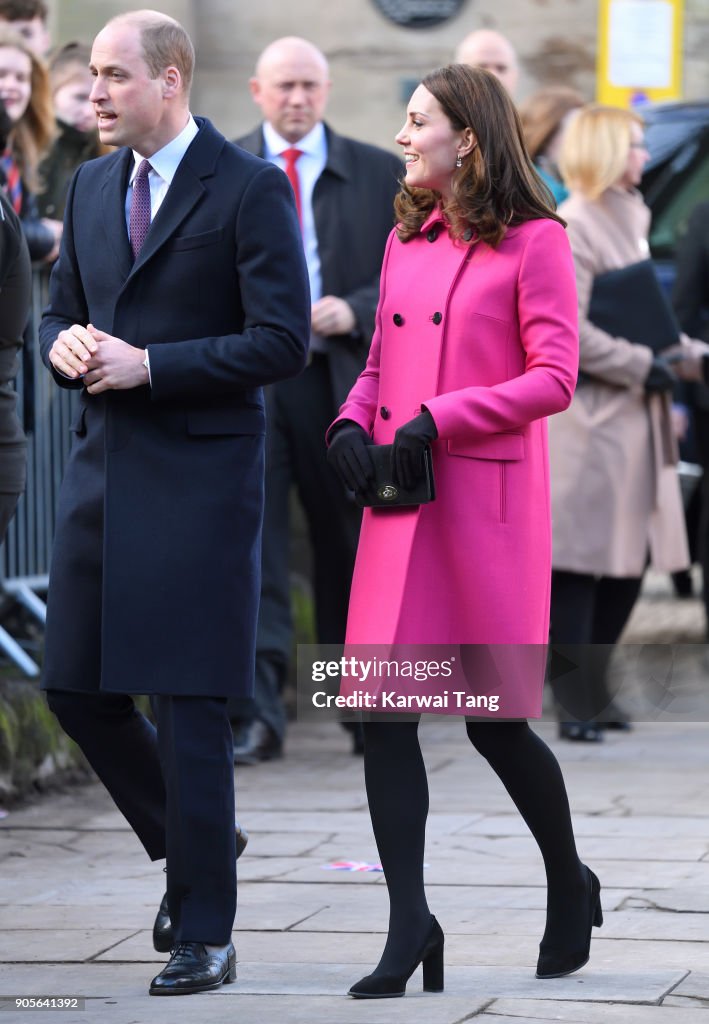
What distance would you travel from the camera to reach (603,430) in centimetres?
786

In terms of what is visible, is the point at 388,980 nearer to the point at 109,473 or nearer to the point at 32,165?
the point at 109,473

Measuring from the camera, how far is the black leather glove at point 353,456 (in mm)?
4243

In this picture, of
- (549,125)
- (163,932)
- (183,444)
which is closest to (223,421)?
(183,444)

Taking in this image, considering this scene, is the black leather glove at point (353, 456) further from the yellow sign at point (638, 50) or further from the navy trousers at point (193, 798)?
the yellow sign at point (638, 50)

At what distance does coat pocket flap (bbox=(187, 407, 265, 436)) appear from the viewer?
4336 mm

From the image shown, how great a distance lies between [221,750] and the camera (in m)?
4.31

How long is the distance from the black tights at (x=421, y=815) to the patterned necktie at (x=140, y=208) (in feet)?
3.51

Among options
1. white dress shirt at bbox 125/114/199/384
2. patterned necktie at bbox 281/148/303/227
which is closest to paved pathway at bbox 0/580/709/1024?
white dress shirt at bbox 125/114/199/384

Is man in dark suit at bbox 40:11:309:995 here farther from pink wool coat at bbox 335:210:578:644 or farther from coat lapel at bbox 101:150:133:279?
pink wool coat at bbox 335:210:578:644

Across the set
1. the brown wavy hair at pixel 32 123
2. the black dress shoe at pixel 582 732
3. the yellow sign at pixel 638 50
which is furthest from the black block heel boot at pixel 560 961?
the yellow sign at pixel 638 50

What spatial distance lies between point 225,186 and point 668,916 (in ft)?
6.13

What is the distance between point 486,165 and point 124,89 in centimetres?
72

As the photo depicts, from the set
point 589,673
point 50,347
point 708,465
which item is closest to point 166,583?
point 50,347

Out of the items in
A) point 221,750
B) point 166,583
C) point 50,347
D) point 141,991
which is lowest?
point 141,991
